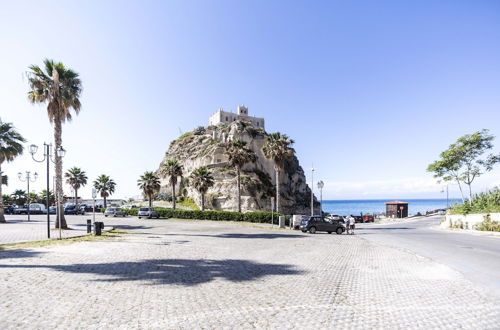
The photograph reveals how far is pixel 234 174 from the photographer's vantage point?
73.9 m

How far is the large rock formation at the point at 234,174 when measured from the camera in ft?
229

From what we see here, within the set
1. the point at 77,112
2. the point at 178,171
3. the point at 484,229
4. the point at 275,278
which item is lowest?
the point at 484,229

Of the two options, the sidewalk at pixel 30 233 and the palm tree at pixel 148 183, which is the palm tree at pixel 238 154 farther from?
the sidewalk at pixel 30 233

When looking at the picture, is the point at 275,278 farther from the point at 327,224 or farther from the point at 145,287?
the point at 327,224

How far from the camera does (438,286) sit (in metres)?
8.26

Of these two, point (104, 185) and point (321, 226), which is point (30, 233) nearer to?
point (321, 226)

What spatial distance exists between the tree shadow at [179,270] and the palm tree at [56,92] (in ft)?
54.0

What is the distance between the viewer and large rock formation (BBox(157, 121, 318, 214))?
2746 inches

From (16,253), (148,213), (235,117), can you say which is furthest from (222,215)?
(235,117)

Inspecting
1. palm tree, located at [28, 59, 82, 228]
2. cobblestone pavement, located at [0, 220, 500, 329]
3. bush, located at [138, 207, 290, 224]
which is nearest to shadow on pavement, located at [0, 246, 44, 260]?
cobblestone pavement, located at [0, 220, 500, 329]

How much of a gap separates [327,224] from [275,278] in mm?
19749

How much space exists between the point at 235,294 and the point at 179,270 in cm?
330

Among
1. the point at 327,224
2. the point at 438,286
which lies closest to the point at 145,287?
the point at 438,286

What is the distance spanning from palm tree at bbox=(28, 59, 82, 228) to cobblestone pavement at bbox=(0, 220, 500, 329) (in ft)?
50.0
